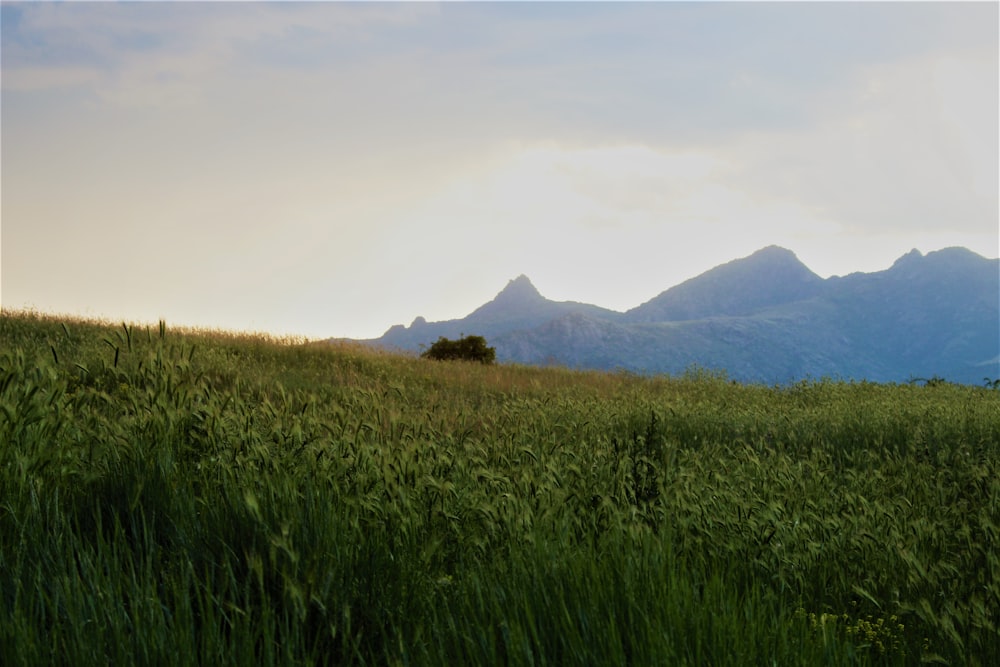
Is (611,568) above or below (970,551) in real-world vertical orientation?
above

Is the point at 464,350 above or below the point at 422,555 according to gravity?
above

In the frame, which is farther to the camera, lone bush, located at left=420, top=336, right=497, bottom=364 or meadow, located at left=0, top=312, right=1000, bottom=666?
lone bush, located at left=420, top=336, right=497, bottom=364

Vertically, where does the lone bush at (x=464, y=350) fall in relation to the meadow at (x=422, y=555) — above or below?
above

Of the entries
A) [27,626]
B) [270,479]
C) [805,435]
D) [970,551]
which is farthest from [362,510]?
[805,435]

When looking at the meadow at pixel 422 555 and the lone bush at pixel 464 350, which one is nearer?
the meadow at pixel 422 555

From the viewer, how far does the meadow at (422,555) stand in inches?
74.9

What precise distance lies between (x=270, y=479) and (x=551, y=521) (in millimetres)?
1138

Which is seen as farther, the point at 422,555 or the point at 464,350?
the point at 464,350

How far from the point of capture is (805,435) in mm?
8031

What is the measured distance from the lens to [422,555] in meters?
2.33

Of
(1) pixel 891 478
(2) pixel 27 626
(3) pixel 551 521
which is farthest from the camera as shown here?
(1) pixel 891 478

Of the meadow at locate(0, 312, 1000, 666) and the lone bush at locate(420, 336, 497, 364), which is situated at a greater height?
the lone bush at locate(420, 336, 497, 364)

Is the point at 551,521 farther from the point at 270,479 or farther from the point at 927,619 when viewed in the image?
the point at 927,619

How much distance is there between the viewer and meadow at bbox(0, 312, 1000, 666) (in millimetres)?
1903
